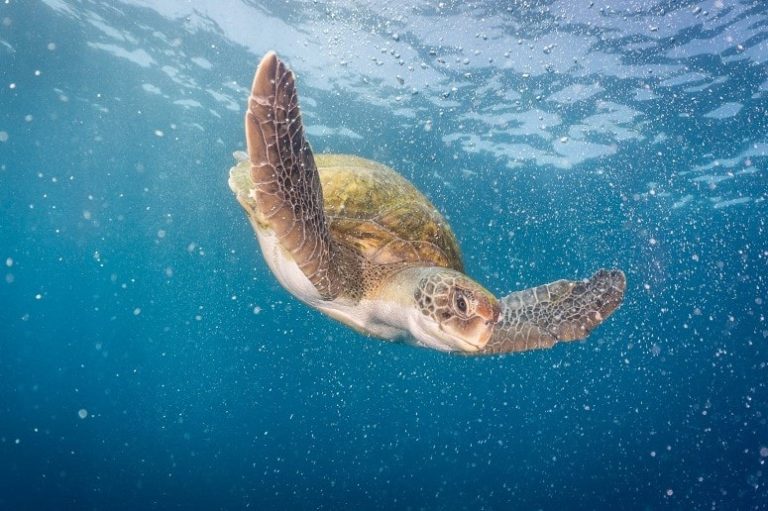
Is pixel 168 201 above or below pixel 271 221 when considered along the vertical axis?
below

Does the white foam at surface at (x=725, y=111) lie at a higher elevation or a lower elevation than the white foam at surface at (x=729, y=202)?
higher

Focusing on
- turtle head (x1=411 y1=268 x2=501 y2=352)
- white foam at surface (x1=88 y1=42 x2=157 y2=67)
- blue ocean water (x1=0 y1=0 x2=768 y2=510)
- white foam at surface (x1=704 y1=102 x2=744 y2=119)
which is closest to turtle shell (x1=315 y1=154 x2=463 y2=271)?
turtle head (x1=411 y1=268 x2=501 y2=352)

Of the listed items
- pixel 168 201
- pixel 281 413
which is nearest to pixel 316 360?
pixel 281 413

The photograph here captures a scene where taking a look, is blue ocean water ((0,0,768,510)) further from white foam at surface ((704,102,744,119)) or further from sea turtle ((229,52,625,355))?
sea turtle ((229,52,625,355))

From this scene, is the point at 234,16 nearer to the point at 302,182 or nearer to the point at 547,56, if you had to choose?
the point at 547,56

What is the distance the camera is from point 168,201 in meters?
36.8

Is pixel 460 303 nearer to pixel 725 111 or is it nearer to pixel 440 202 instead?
pixel 725 111

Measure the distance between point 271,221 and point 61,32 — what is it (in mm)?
19588

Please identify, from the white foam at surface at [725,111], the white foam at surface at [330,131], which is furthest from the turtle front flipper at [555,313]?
the white foam at surface at [330,131]

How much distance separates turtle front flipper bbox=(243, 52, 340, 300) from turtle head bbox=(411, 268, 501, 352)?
2.68 feet

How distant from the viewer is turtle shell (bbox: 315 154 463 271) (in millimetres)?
4207

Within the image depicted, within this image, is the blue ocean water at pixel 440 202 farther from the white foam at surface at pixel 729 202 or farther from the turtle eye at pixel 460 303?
the turtle eye at pixel 460 303

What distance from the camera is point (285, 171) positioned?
2582 mm

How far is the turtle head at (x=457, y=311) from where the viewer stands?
9.12ft
